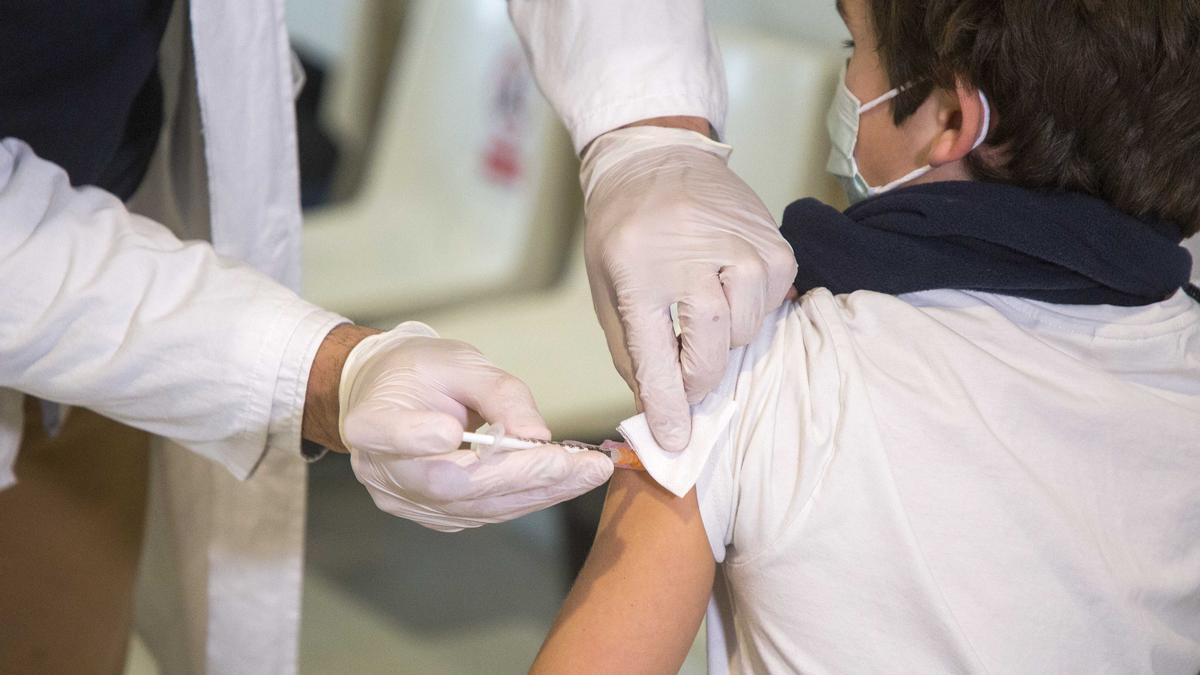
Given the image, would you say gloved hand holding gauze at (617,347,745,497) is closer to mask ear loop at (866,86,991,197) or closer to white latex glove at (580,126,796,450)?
white latex glove at (580,126,796,450)

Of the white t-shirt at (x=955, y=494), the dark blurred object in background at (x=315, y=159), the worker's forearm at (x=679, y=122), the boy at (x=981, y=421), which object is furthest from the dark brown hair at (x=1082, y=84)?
the dark blurred object in background at (x=315, y=159)

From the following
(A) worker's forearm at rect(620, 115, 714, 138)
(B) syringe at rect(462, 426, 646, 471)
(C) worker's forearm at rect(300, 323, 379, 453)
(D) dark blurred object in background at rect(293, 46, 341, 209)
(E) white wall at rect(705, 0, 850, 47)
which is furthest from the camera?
(D) dark blurred object in background at rect(293, 46, 341, 209)

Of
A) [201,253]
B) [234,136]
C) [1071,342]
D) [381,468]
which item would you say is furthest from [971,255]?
[234,136]

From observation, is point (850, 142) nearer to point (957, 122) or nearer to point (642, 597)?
point (957, 122)

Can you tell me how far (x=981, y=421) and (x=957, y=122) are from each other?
28cm

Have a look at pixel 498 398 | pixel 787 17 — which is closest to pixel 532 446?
pixel 498 398

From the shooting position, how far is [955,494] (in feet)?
2.99

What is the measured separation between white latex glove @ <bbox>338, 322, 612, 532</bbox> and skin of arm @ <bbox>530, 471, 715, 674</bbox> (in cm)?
6

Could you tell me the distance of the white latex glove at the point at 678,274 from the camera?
968 mm

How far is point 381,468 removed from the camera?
0.95 m

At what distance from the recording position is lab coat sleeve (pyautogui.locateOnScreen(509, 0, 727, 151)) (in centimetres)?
126

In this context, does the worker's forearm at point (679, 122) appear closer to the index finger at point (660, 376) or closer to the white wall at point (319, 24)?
the index finger at point (660, 376)

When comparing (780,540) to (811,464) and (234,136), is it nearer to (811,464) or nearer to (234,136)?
(811,464)

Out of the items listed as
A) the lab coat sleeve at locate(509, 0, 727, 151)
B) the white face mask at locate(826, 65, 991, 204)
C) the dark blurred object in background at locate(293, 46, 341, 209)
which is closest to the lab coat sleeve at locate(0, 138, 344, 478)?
the lab coat sleeve at locate(509, 0, 727, 151)
